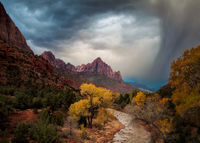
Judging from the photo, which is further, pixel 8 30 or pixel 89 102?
pixel 8 30

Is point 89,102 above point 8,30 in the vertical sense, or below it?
below

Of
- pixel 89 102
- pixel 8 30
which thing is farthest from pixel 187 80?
pixel 8 30

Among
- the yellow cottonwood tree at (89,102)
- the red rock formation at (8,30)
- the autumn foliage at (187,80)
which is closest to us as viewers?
the autumn foliage at (187,80)

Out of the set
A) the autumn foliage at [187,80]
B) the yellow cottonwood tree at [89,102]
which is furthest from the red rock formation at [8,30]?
the autumn foliage at [187,80]

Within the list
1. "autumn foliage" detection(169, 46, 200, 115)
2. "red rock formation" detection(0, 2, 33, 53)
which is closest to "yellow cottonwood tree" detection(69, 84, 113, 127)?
"autumn foliage" detection(169, 46, 200, 115)

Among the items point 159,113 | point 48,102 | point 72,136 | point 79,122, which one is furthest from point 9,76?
point 159,113

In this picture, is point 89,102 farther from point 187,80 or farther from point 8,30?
point 8,30

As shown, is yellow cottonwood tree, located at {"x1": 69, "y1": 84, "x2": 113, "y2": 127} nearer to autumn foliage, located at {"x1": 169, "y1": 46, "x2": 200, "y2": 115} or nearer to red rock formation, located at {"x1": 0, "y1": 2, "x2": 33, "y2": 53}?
autumn foliage, located at {"x1": 169, "y1": 46, "x2": 200, "y2": 115}

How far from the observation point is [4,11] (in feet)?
405

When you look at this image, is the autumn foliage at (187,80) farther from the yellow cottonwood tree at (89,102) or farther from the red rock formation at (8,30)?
the red rock formation at (8,30)

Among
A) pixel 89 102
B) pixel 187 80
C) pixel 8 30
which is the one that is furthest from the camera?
pixel 8 30

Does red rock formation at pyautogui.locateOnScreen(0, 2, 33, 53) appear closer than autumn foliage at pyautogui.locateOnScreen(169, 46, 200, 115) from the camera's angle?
No

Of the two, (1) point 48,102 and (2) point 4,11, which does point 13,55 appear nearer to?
(1) point 48,102

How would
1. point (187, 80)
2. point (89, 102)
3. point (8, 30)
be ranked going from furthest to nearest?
1. point (8, 30)
2. point (89, 102)
3. point (187, 80)
